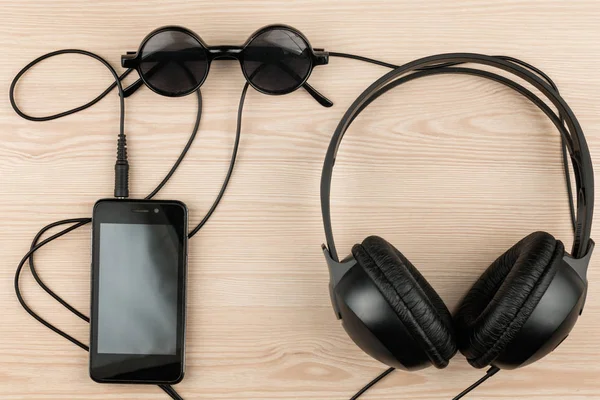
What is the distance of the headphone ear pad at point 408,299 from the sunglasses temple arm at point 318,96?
209 mm

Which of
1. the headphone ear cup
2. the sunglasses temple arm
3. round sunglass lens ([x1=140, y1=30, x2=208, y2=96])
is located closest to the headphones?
the headphone ear cup

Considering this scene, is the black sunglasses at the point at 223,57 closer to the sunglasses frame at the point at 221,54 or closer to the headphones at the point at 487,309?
the sunglasses frame at the point at 221,54

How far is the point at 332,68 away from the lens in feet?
2.31

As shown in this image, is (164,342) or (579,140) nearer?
(579,140)

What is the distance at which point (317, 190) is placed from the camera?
699 millimetres

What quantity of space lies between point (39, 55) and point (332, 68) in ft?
1.29

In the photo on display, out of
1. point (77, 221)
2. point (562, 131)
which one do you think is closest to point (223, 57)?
point (77, 221)

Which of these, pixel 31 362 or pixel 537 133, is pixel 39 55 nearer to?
pixel 31 362

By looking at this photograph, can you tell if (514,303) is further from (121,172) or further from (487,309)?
(121,172)

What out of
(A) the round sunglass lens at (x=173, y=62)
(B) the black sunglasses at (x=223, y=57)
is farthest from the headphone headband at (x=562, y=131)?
(A) the round sunglass lens at (x=173, y=62)

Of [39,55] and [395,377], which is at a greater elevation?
[39,55]

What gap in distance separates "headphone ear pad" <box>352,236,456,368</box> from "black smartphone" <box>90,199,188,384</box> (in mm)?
253

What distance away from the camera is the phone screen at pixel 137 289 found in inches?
26.9

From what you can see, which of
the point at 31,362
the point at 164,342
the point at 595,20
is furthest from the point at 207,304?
the point at 595,20
